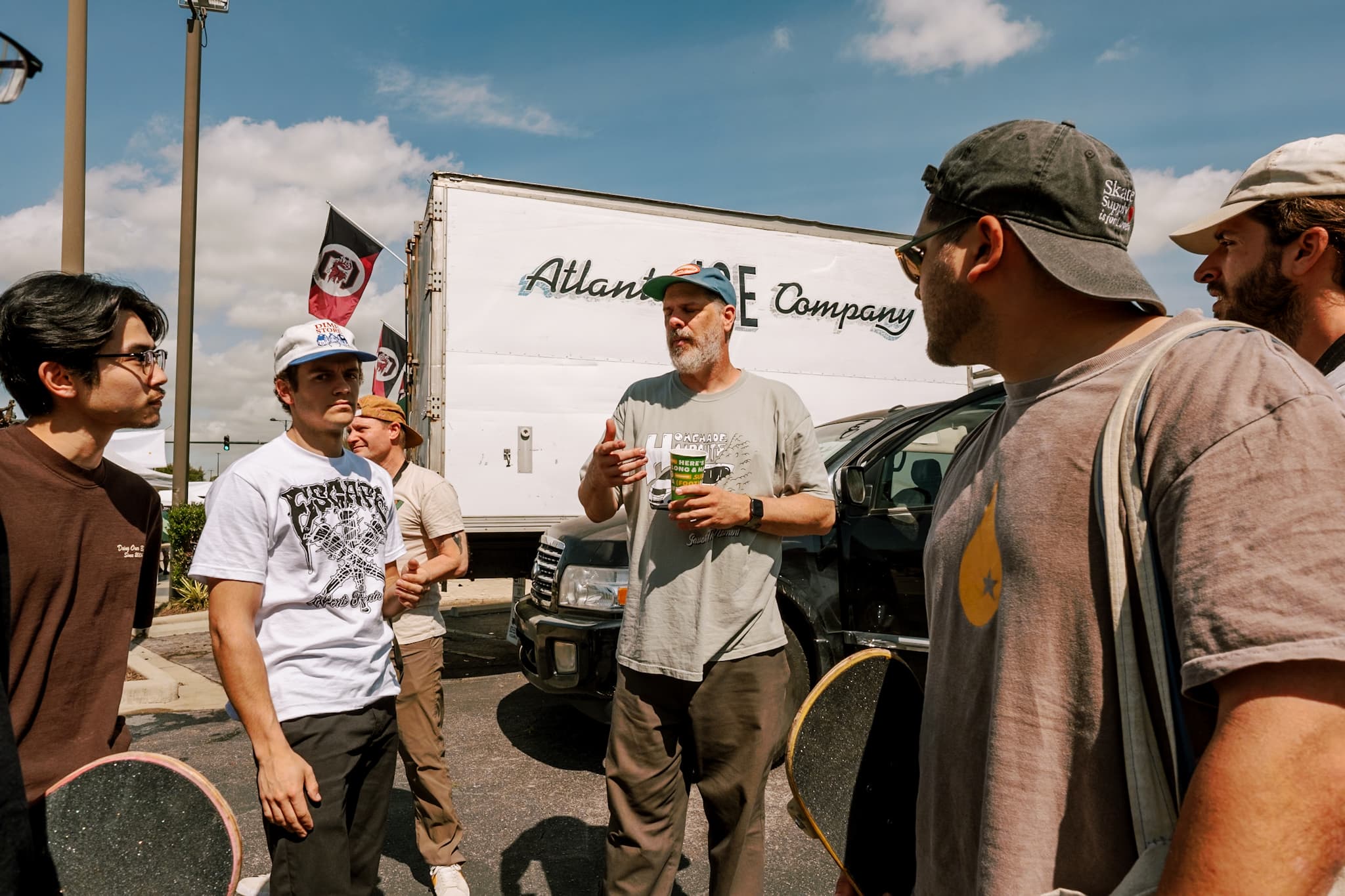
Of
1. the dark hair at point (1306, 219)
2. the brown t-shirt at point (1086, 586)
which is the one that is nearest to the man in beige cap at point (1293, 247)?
the dark hair at point (1306, 219)

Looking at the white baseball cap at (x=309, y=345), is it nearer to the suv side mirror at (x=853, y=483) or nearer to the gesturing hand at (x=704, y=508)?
the gesturing hand at (x=704, y=508)

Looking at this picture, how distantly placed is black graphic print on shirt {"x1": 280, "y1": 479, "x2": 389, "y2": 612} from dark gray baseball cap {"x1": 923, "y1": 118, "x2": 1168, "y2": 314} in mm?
1876

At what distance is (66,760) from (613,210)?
21.0ft

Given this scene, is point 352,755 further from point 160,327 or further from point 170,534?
point 170,534

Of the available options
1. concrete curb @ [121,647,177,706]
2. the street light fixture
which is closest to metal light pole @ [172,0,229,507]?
concrete curb @ [121,647,177,706]

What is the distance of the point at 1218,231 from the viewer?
1.91 metres

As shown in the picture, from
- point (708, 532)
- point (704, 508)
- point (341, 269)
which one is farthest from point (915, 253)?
point (341, 269)

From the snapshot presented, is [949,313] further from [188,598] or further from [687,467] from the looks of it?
[188,598]

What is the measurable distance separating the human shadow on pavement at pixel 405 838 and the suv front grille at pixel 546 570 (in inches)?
51.3

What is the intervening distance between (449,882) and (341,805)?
134 cm

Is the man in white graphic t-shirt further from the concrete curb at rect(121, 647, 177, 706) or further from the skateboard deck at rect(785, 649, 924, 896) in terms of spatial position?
the concrete curb at rect(121, 647, 177, 706)

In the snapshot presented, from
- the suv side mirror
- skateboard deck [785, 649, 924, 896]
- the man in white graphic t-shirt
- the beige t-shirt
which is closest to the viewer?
skateboard deck [785, 649, 924, 896]

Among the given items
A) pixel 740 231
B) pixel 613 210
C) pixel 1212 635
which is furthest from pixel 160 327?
pixel 740 231

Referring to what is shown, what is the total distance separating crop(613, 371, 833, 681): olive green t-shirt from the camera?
266cm
